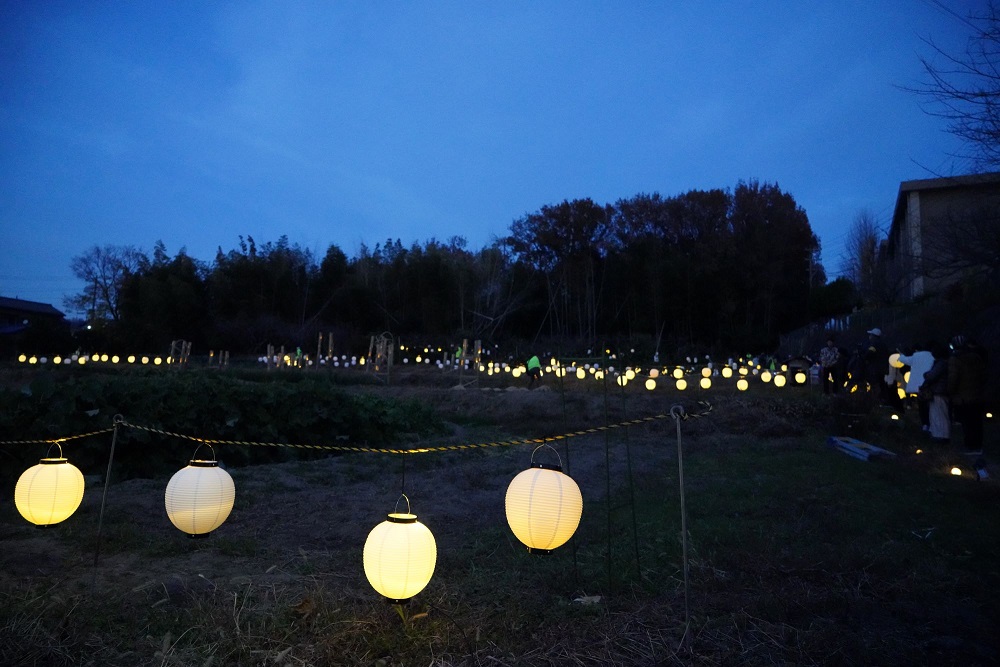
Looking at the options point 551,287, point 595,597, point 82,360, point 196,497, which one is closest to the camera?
point 595,597

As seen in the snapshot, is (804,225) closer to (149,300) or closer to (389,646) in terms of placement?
(149,300)

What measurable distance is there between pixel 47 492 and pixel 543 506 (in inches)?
122

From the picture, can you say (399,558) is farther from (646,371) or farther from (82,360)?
(82,360)

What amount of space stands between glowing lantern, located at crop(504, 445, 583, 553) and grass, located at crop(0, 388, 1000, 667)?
394 mm

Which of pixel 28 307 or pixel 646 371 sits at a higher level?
pixel 28 307

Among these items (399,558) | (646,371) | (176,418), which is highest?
(646,371)

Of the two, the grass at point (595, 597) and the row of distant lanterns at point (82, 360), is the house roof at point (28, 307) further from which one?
the grass at point (595, 597)

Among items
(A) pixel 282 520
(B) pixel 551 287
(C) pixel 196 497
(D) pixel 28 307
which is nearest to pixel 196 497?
(C) pixel 196 497

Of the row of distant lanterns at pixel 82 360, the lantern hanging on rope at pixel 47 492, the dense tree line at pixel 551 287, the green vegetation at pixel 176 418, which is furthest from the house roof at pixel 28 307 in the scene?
the lantern hanging on rope at pixel 47 492

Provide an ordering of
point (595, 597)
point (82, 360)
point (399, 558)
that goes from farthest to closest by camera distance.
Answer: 1. point (82, 360)
2. point (595, 597)
3. point (399, 558)

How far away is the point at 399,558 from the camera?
116 inches

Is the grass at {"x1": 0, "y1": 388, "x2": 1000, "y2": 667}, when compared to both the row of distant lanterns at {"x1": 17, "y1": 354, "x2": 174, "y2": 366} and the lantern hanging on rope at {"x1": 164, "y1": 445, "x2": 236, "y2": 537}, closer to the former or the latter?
the lantern hanging on rope at {"x1": 164, "y1": 445, "x2": 236, "y2": 537}

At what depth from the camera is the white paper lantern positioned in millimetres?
3719

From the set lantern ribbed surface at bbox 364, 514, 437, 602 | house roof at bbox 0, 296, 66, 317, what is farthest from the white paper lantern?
house roof at bbox 0, 296, 66, 317
